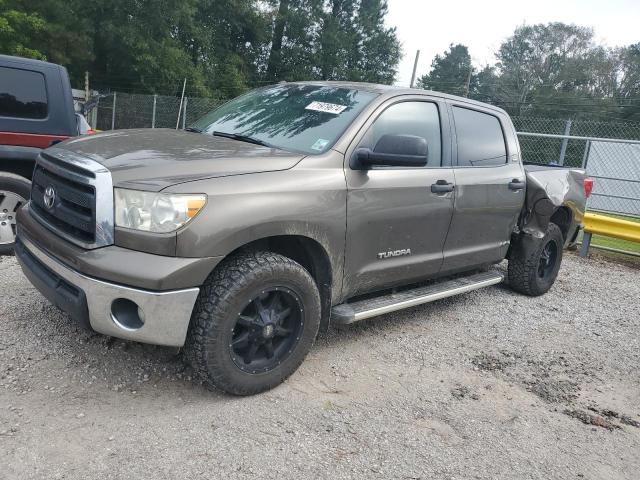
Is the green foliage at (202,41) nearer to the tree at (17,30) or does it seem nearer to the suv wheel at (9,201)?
the tree at (17,30)

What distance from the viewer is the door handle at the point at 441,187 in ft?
13.0

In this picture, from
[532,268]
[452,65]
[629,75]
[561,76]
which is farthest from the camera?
[452,65]

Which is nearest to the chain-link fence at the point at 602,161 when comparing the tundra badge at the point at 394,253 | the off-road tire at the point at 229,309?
the tundra badge at the point at 394,253

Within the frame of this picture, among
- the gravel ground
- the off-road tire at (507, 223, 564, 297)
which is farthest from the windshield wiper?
the off-road tire at (507, 223, 564, 297)

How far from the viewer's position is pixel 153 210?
2.68 m

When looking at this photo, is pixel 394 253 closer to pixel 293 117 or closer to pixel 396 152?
pixel 396 152

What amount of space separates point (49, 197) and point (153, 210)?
87 centimetres

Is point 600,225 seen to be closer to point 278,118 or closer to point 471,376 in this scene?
point 471,376

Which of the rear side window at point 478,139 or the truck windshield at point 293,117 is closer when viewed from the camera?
the truck windshield at point 293,117

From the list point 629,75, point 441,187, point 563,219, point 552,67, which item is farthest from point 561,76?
point 441,187

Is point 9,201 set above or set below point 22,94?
below

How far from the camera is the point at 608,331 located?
499cm

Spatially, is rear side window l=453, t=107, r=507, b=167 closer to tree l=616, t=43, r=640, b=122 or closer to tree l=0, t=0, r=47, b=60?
tree l=0, t=0, r=47, b=60

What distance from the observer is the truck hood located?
2.76 meters
